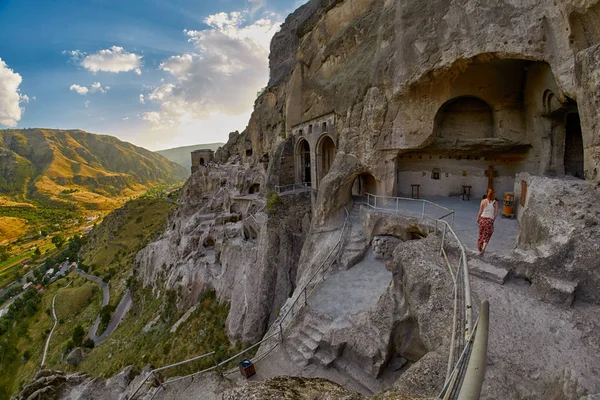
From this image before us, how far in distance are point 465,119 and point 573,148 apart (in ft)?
14.4

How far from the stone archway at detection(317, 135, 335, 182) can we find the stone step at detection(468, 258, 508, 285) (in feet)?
43.9

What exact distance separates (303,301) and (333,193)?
6298mm

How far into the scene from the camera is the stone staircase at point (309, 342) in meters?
7.14

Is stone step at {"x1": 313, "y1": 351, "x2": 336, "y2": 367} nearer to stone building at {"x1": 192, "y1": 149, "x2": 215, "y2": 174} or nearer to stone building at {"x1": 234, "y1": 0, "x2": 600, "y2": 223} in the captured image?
→ stone building at {"x1": 234, "y1": 0, "x2": 600, "y2": 223}

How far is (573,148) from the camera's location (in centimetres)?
1038

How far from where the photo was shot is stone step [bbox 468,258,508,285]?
5512 millimetres

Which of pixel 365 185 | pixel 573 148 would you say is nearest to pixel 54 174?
pixel 365 185

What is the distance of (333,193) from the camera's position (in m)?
13.8

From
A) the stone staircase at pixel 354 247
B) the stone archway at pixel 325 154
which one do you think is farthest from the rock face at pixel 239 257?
the stone staircase at pixel 354 247

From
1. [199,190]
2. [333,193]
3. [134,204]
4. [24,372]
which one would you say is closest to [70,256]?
[134,204]

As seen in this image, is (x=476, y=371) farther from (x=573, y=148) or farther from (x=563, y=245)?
(x=573, y=148)

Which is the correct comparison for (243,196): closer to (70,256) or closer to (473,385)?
(473,385)

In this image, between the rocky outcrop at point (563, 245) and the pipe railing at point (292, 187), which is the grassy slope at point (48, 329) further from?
the rocky outcrop at point (563, 245)

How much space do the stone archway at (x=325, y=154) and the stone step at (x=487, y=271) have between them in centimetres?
1338
